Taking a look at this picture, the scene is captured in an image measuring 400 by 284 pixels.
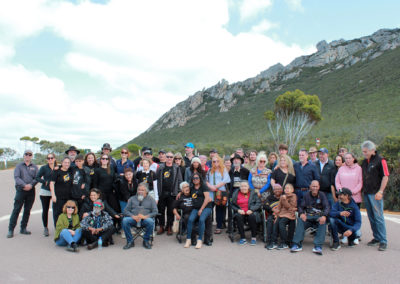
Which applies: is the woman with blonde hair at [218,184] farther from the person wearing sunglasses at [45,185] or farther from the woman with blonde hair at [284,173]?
the person wearing sunglasses at [45,185]

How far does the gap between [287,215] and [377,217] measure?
165 centimetres

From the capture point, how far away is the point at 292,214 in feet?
18.5

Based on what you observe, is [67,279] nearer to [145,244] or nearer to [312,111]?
[145,244]

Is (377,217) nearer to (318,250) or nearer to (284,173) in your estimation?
(318,250)

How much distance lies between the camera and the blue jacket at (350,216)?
542cm

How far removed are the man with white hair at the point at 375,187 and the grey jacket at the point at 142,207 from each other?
167 inches

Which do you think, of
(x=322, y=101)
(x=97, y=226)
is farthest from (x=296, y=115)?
(x=97, y=226)

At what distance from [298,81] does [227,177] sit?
67878mm

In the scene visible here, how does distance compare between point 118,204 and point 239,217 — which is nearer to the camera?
point 239,217

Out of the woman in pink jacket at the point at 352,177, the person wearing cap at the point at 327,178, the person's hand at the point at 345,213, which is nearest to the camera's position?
the person's hand at the point at 345,213

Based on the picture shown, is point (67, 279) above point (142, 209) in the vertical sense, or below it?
below

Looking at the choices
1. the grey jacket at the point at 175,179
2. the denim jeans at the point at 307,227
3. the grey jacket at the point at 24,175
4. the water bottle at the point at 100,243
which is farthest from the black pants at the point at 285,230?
the grey jacket at the point at 24,175

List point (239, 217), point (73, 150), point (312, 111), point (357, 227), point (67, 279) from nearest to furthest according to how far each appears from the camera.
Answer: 1. point (67, 279)
2. point (357, 227)
3. point (239, 217)
4. point (73, 150)
5. point (312, 111)

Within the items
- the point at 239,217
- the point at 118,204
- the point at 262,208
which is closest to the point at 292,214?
the point at 262,208
